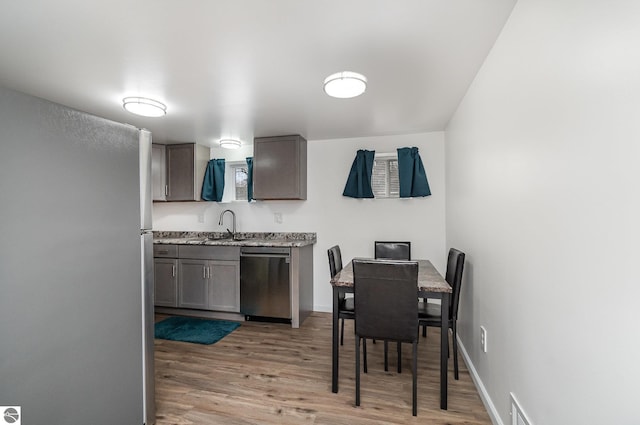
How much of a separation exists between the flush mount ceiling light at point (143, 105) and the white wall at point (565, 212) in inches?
106

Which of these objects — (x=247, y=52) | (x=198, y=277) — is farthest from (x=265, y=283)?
(x=247, y=52)

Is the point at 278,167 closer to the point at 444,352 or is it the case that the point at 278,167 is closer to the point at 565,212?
the point at 444,352

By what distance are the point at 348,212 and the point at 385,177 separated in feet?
2.20

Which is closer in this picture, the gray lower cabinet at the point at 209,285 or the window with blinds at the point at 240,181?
the gray lower cabinet at the point at 209,285

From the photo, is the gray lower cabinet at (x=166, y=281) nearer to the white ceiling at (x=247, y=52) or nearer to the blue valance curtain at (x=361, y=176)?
the white ceiling at (x=247, y=52)

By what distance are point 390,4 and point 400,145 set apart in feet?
8.10

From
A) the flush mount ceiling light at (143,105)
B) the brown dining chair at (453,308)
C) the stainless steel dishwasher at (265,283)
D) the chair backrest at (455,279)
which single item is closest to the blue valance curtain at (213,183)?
the stainless steel dishwasher at (265,283)

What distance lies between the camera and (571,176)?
3.27ft

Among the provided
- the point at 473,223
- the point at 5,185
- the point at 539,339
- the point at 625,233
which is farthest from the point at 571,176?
the point at 5,185

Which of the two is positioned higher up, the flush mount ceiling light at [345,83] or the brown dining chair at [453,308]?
the flush mount ceiling light at [345,83]

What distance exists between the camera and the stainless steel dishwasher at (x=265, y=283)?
3484 millimetres

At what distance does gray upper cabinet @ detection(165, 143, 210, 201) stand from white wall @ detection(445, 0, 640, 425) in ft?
12.2

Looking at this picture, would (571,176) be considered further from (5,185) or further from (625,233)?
(5,185)

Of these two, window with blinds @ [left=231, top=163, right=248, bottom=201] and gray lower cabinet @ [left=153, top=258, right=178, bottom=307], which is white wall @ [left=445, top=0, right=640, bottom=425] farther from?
gray lower cabinet @ [left=153, top=258, right=178, bottom=307]
